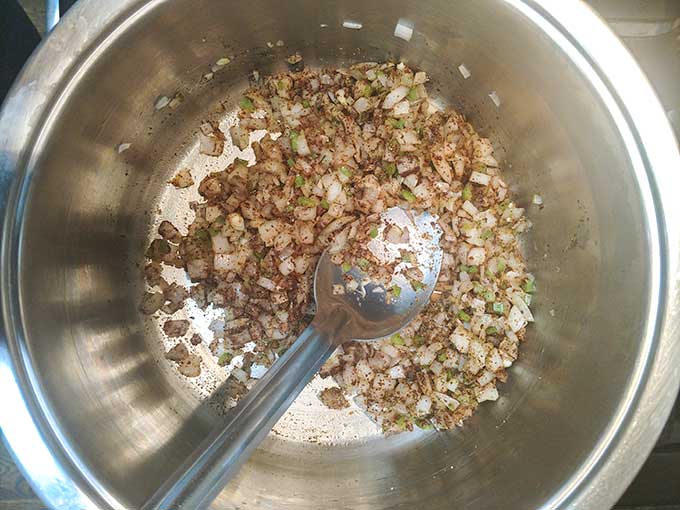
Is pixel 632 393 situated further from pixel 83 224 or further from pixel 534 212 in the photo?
pixel 83 224

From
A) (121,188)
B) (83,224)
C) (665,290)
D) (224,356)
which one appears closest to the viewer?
(665,290)

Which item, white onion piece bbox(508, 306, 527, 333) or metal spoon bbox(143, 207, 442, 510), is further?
white onion piece bbox(508, 306, 527, 333)

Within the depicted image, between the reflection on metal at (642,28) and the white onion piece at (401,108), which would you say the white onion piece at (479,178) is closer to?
the white onion piece at (401,108)

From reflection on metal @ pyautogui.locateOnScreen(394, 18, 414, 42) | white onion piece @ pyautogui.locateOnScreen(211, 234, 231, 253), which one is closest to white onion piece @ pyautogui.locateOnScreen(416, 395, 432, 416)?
white onion piece @ pyautogui.locateOnScreen(211, 234, 231, 253)

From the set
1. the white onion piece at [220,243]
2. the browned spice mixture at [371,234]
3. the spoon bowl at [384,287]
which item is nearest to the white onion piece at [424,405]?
the browned spice mixture at [371,234]

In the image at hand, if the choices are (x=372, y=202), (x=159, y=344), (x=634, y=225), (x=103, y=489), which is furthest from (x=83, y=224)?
(x=634, y=225)

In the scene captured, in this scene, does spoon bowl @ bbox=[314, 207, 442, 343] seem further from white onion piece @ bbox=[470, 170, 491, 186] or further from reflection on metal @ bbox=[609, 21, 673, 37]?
reflection on metal @ bbox=[609, 21, 673, 37]
